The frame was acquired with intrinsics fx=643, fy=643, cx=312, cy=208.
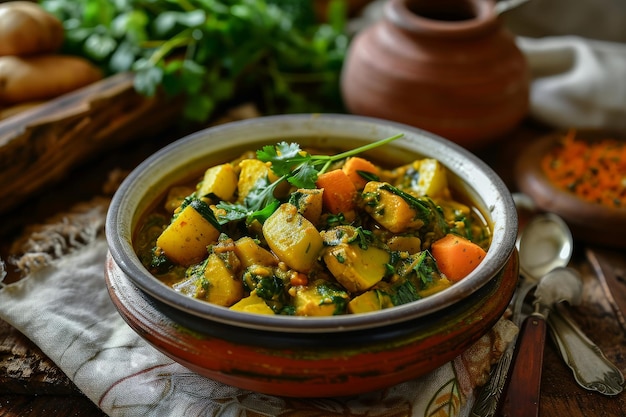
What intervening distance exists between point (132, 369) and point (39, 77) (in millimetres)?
1879

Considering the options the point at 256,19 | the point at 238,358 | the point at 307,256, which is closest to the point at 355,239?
the point at 307,256

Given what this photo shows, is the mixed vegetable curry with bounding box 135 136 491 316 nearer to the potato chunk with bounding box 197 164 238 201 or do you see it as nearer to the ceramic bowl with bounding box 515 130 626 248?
the potato chunk with bounding box 197 164 238 201

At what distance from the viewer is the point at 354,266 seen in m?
1.89

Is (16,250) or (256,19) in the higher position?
(256,19)

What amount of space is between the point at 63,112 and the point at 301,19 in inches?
71.8

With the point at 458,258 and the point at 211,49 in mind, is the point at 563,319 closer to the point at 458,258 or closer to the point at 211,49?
the point at 458,258

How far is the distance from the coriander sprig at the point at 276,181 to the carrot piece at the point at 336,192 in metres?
0.04

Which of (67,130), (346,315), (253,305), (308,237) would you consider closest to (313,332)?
(346,315)

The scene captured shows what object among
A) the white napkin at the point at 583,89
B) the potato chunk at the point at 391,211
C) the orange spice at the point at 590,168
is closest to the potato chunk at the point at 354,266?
the potato chunk at the point at 391,211

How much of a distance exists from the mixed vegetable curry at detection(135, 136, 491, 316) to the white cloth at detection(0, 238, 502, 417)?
1.03 feet

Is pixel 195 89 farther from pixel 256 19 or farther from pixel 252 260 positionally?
pixel 252 260

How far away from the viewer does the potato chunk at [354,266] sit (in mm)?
1877

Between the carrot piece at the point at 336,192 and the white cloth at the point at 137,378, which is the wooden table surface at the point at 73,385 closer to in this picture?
the white cloth at the point at 137,378

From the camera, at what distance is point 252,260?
1979 mm
